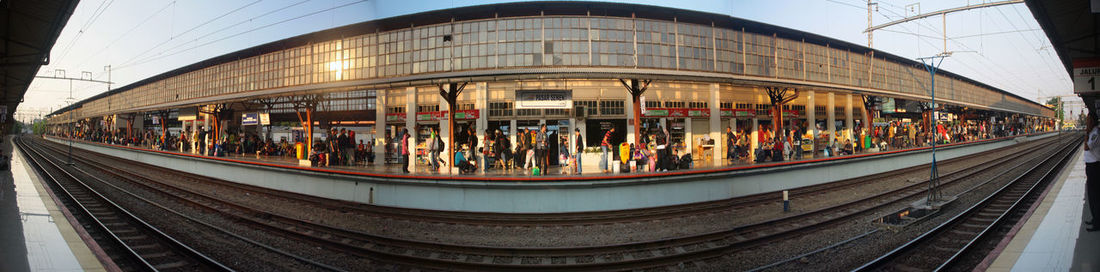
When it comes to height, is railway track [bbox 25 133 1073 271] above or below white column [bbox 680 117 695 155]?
below

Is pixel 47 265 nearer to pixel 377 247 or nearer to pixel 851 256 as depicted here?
pixel 377 247

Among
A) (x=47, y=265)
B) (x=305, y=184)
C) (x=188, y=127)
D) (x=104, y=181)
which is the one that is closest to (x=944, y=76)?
(x=305, y=184)

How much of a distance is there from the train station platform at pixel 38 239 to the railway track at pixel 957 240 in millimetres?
9340

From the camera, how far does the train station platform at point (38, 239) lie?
4.55 meters

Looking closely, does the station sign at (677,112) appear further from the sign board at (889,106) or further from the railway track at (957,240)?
the sign board at (889,106)

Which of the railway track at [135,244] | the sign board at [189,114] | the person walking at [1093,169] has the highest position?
the sign board at [189,114]

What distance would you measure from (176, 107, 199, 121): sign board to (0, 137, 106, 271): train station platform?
13.4 m

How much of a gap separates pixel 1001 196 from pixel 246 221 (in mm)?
16967

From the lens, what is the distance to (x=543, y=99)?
1120cm

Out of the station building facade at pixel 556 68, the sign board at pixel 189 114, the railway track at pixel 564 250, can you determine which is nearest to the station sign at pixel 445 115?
the station building facade at pixel 556 68

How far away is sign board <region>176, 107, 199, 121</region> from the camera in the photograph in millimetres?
21248

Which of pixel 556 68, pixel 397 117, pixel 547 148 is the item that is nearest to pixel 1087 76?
pixel 547 148

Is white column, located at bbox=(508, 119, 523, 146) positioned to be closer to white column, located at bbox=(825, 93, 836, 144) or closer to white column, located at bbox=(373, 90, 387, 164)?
white column, located at bbox=(373, 90, 387, 164)

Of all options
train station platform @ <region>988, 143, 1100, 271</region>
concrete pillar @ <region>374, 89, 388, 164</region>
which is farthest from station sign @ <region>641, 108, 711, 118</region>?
concrete pillar @ <region>374, 89, 388, 164</region>
